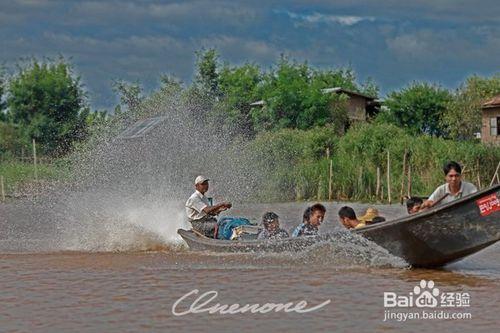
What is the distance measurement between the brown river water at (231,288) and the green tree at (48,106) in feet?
101

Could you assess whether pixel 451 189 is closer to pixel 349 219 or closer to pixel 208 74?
pixel 349 219

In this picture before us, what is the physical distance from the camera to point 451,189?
33.2 feet

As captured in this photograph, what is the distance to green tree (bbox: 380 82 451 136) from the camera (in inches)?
1687

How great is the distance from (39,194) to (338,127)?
15.2m

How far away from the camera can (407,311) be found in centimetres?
853

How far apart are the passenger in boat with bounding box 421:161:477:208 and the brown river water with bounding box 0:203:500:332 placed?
2.84ft

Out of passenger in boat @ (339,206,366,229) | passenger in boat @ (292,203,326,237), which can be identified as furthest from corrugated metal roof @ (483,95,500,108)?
passenger in boat @ (339,206,366,229)

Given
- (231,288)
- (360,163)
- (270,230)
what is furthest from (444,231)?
(360,163)

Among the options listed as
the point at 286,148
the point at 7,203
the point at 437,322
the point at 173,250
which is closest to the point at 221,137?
the point at 286,148

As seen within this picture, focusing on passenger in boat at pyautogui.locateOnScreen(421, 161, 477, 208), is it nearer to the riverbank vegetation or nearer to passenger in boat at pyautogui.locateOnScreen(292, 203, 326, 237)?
passenger in boat at pyautogui.locateOnScreen(292, 203, 326, 237)

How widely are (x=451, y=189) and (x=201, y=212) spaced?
4.04m

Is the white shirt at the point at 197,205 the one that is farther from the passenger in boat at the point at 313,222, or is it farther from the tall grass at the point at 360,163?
the tall grass at the point at 360,163

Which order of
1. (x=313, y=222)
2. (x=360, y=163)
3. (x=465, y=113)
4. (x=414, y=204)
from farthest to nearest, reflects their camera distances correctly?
(x=465, y=113) < (x=360, y=163) < (x=313, y=222) < (x=414, y=204)

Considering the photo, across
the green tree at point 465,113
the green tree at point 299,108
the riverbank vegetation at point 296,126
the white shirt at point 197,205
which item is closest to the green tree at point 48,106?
the riverbank vegetation at point 296,126
